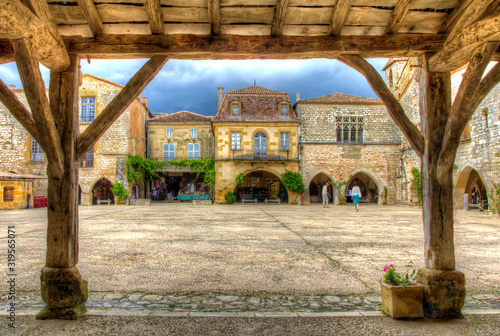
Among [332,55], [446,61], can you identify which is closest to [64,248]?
[332,55]

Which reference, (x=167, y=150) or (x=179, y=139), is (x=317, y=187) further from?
(x=167, y=150)

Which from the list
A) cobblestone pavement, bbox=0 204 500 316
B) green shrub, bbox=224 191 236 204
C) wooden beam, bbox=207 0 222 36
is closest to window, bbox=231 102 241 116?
green shrub, bbox=224 191 236 204

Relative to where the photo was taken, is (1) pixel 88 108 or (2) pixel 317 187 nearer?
(1) pixel 88 108

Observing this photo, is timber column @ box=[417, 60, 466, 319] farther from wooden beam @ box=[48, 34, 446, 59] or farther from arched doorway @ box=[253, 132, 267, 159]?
arched doorway @ box=[253, 132, 267, 159]

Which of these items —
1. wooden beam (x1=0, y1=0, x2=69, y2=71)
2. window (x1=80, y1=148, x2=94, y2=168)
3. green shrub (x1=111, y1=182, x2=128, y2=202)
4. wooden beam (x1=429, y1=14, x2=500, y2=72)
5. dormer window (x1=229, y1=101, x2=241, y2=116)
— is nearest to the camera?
wooden beam (x1=0, y1=0, x2=69, y2=71)

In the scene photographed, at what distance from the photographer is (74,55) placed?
144 inches

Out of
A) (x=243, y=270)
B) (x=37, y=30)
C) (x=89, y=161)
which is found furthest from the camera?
(x=89, y=161)

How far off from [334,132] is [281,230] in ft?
55.3

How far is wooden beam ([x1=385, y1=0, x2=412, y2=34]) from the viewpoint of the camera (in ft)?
11.1

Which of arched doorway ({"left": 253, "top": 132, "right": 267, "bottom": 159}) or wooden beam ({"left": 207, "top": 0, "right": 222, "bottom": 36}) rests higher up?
arched doorway ({"left": 253, "top": 132, "right": 267, "bottom": 159})

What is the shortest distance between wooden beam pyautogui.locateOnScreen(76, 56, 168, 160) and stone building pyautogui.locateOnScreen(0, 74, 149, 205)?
69.9 feet

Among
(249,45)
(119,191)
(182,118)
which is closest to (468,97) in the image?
(249,45)

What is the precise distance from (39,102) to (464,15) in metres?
4.02

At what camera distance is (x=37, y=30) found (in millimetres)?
2914
